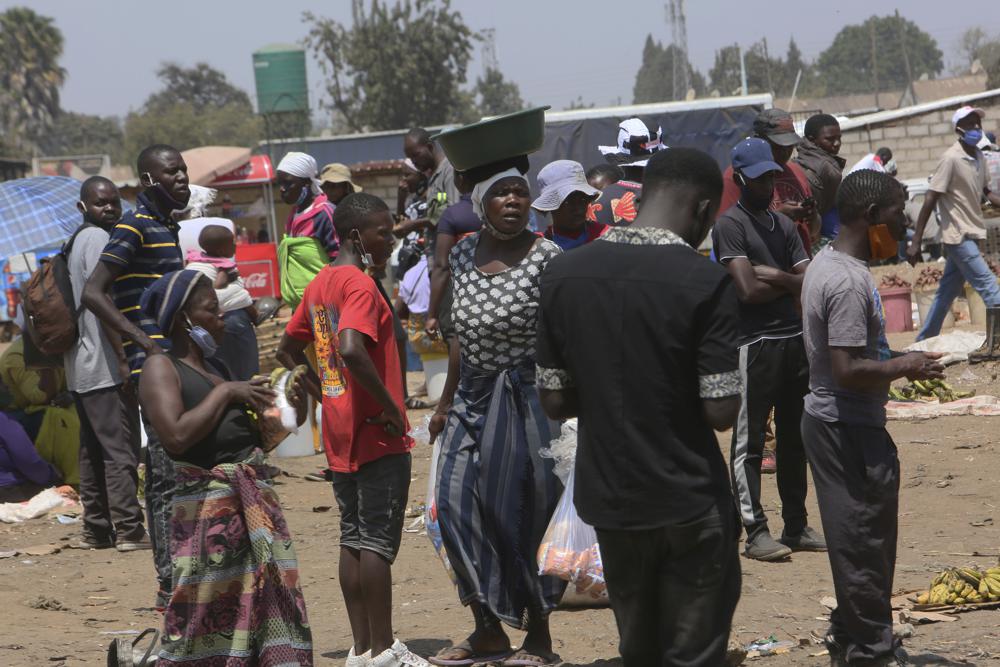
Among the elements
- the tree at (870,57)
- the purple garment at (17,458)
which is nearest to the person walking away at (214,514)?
the purple garment at (17,458)

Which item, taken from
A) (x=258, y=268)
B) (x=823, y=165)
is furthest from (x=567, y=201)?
(x=258, y=268)

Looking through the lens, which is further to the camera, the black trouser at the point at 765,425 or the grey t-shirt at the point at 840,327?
the black trouser at the point at 765,425

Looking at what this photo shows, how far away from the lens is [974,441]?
8836 millimetres

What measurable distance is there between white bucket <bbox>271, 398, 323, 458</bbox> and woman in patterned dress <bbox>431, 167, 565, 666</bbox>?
5.31 m

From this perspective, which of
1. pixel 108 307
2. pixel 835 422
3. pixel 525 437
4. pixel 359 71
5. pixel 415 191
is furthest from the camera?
pixel 359 71

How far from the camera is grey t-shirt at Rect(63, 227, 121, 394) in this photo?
7641 mm

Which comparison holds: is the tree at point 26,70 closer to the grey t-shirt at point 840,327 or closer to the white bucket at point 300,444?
the white bucket at point 300,444

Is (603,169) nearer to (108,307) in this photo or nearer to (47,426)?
(108,307)

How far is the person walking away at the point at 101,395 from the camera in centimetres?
763

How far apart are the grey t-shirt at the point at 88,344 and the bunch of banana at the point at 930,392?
19.6 ft

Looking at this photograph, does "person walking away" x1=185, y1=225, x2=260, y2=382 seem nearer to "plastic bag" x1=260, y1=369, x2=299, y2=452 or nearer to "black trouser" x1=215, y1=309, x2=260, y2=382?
"black trouser" x1=215, y1=309, x2=260, y2=382

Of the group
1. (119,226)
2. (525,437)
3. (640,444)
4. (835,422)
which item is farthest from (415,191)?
(640,444)

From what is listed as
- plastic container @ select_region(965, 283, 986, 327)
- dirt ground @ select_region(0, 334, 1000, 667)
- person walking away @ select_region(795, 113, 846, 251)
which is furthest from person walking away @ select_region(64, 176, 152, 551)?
plastic container @ select_region(965, 283, 986, 327)

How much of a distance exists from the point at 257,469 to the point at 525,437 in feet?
3.49
